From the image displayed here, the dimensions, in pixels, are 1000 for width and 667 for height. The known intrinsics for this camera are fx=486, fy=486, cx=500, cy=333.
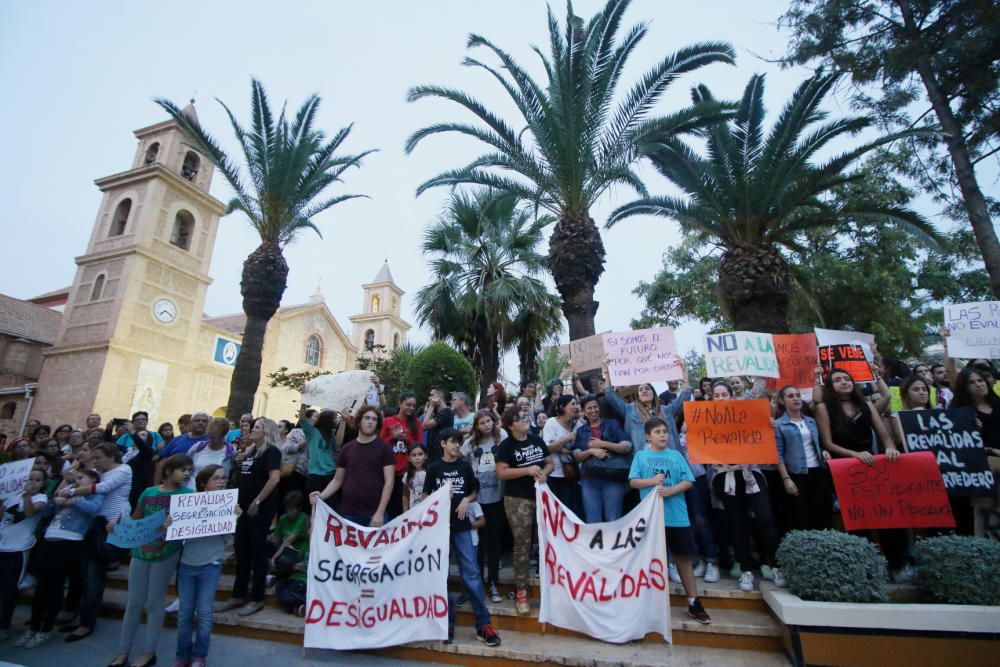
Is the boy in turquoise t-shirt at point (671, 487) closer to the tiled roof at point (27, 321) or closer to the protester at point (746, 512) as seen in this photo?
the protester at point (746, 512)

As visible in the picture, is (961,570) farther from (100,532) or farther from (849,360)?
(100,532)

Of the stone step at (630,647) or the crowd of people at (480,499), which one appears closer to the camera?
the stone step at (630,647)

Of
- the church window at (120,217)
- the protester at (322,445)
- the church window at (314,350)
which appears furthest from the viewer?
the church window at (314,350)

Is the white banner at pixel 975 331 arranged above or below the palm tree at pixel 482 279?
below

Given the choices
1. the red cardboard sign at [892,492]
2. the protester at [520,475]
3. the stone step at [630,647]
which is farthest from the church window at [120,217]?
the red cardboard sign at [892,492]

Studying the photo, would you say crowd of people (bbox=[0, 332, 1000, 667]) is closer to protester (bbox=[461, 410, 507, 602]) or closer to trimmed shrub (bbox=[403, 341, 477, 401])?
protester (bbox=[461, 410, 507, 602])

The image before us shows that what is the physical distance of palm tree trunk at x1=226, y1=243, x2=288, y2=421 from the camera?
11305 mm

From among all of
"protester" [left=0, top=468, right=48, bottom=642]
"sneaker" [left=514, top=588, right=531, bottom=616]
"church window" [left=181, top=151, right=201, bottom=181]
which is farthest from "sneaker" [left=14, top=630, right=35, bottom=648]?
"church window" [left=181, top=151, right=201, bottom=181]

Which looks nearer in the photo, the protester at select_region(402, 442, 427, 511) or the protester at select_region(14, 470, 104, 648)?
the protester at select_region(14, 470, 104, 648)

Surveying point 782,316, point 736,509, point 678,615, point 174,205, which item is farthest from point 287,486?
point 174,205

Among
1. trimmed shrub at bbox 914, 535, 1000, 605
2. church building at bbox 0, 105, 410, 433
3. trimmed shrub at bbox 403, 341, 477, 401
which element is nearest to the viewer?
trimmed shrub at bbox 914, 535, 1000, 605

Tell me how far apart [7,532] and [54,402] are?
28.9 metres

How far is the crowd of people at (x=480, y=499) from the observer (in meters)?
4.48

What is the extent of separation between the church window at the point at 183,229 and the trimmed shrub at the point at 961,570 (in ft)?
123
